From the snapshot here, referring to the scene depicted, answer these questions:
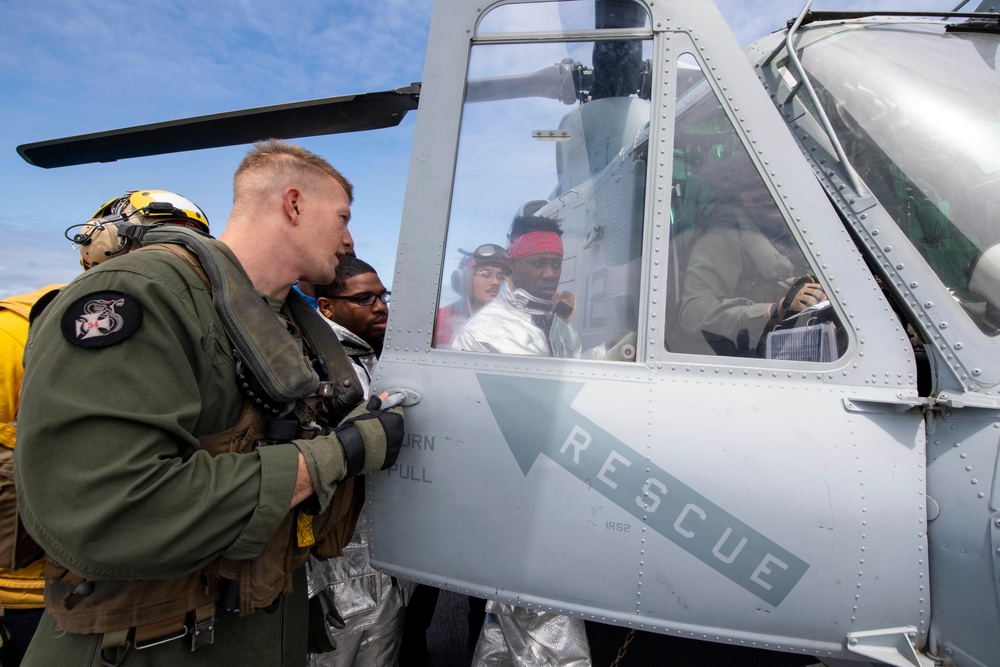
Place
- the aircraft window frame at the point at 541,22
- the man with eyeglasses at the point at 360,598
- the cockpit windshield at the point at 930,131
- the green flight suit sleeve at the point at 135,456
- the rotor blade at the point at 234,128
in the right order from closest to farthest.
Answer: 1. the green flight suit sleeve at the point at 135,456
2. the cockpit windshield at the point at 930,131
3. the aircraft window frame at the point at 541,22
4. the man with eyeglasses at the point at 360,598
5. the rotor blade at the point at 234,128

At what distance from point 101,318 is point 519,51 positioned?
4.63 ft

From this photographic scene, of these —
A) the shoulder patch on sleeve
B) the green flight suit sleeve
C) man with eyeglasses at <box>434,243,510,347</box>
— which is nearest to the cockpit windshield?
man with eyeglasses at <box>434,243,510,347</box>

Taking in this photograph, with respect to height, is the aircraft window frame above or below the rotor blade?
below

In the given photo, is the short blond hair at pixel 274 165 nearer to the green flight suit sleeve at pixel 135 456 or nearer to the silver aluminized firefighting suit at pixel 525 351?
the green flight suit sleeve at pixel 135 456

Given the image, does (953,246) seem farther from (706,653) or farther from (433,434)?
(706,653)

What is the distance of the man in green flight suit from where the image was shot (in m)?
1.01

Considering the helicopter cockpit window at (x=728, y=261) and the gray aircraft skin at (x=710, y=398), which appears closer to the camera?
the gray aircraft skin at (x=710, y=398)

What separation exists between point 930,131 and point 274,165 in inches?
80.1

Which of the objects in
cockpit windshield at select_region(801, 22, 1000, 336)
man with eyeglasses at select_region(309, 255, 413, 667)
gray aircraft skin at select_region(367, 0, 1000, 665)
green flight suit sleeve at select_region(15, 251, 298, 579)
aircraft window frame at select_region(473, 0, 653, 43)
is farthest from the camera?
man with eyeglasses at select_region(309, 255, 413, 667)

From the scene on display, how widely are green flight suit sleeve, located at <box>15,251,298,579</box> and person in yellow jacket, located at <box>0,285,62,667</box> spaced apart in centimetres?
76

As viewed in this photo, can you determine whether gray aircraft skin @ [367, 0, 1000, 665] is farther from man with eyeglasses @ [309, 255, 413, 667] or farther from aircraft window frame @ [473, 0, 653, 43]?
man with eyeglasses @ [309, 255, 413, 667]

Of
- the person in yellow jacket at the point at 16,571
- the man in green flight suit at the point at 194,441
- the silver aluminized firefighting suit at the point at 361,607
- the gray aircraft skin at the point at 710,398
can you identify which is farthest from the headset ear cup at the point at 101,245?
the gray aircraft skin at the point at 710,398

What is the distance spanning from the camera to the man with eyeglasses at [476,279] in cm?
163

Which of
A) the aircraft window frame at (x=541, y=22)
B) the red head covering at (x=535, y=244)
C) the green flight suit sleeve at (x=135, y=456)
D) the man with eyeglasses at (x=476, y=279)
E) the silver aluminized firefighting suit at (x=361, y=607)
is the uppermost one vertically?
the aircraft window frame at (x=541, y=22)
